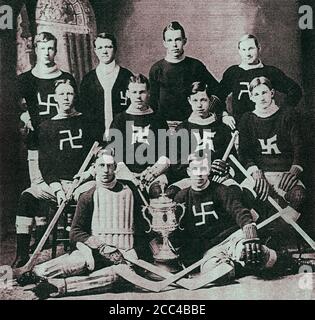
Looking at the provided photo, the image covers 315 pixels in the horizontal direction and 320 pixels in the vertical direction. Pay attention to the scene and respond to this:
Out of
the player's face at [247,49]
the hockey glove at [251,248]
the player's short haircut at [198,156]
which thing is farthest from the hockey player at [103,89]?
the hockey glove at [251,248]

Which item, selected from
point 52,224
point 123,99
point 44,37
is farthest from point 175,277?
point 44,37

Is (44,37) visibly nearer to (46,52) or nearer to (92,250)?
(46,52)

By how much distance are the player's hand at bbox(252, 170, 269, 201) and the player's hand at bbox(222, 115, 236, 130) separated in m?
0.21

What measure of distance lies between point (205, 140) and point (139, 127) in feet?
0.92

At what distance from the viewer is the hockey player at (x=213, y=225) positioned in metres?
2.29

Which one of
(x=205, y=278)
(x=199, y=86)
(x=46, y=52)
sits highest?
(x=46, y=52)

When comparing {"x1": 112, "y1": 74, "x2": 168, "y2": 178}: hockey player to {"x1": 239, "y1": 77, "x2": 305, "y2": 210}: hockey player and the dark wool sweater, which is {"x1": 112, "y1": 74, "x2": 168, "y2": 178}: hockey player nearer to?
the dark wool sweater

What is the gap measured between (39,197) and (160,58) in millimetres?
766

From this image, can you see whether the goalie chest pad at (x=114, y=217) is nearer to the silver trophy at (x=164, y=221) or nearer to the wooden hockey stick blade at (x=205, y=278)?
the silver trophy at (x=164, y=221)

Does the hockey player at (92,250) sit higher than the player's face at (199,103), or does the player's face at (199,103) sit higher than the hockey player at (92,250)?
the player's face at (199,103)

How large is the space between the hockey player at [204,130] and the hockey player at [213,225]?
4cm

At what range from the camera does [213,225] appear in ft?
7.55

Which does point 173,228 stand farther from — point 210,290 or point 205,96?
point 205,96

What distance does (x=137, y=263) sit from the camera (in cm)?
229
